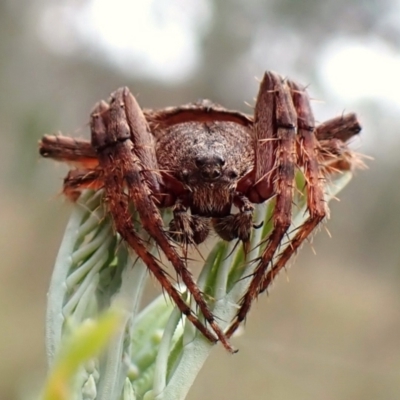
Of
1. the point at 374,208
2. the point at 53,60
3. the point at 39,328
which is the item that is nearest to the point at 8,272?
the point at 39,328

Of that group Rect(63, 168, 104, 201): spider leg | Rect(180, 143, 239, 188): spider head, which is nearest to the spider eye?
Rect(180, 143, 239, 188): spider head

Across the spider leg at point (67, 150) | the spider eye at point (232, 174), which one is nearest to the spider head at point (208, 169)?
the spider eye at point (232, 174)

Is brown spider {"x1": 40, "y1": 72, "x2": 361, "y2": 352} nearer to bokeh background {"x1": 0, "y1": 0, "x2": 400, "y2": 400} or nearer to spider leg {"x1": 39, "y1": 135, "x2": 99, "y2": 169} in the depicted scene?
Result: spider leg {"x1": 39, "y1": 135, "x2": 99, "y2": 169}

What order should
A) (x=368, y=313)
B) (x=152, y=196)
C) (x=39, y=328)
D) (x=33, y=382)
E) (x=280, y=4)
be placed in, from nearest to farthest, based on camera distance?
(x=33, y=382) → (x=152, y=196) → (x=39, y=328) → (x=368, y=313) → (x=280, y=4)

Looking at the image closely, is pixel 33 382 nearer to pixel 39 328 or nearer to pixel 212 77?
pixel 39 328

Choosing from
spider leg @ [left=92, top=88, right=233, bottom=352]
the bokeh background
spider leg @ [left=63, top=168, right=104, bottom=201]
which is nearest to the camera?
spider leg @ [left=92, top=88, right=233, bottom=352]

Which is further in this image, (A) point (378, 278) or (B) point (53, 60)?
(B) point (53, 60)

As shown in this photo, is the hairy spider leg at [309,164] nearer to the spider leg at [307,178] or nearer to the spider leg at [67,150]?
the spider leg at [307,178]
